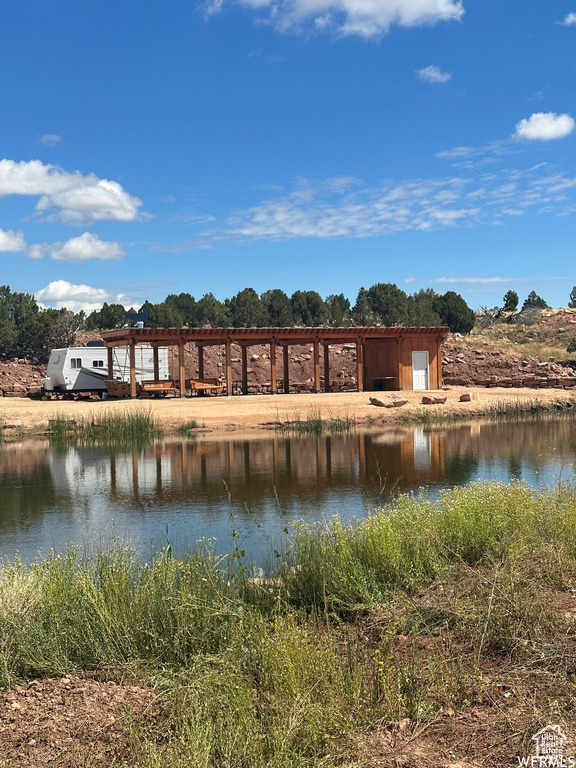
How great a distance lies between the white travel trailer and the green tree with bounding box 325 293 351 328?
30779 mm

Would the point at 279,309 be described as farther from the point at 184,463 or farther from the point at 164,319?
the point at 184,463

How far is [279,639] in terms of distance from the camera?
5398 mm

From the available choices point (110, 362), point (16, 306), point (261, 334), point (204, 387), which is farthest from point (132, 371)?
point (16, 306)

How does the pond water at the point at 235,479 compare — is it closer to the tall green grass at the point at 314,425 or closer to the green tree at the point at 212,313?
the tall green grass at the point at 314,425

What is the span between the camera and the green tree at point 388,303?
65.3m

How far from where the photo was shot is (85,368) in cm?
3738

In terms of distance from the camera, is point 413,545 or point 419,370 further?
point 419,370

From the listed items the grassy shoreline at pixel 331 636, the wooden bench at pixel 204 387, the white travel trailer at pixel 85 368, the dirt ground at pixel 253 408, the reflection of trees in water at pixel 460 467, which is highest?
the white travel trailer at pixel 85 368

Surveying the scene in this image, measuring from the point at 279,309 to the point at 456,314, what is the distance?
15698 millimetres

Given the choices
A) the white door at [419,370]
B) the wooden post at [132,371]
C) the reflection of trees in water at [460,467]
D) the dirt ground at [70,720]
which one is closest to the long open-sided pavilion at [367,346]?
the white door at [419,370]

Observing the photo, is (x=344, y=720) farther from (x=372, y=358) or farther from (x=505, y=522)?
(x=372, y=358)

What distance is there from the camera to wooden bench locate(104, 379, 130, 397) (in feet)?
116

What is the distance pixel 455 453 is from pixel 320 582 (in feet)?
45.6

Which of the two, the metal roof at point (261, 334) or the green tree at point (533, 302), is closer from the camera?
the metal roof at point (261, 334)
